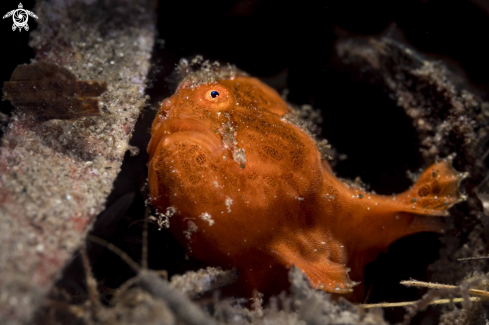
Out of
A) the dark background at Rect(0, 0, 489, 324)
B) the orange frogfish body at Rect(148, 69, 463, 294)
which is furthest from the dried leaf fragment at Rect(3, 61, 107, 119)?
the dark background at Rect(0, 0, 489, 324)

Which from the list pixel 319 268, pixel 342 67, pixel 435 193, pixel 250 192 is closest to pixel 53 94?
pixel 250 192

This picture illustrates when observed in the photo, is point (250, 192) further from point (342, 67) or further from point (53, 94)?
point (342, 67)

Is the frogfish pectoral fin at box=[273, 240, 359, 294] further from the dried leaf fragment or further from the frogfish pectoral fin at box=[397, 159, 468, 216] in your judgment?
the dried leaf fragment

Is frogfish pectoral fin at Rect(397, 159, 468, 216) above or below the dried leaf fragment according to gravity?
below

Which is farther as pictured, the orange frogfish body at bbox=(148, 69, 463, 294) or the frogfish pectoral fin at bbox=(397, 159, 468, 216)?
the frogfish pectoral fin at bbox=(397, 159, 468, 216)

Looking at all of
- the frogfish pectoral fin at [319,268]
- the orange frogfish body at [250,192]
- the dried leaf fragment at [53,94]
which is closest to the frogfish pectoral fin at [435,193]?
the orange frogfish body at [250,192]

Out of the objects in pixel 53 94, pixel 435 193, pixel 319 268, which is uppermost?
pixel 53 94

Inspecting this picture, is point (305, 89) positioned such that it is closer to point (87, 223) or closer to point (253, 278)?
point (253, 278)

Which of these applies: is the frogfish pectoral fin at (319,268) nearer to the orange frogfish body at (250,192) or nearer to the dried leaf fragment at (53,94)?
the orange frogfish body at (250,192)
